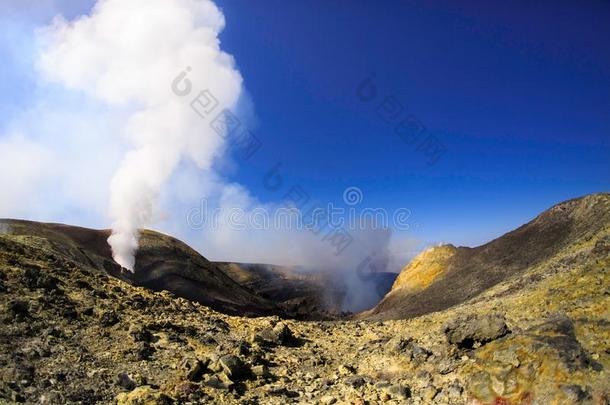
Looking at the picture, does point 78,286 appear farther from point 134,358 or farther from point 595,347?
point 595,347

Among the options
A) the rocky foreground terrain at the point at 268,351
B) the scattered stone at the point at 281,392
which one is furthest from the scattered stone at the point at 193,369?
the scattered stone at the point at 281,392

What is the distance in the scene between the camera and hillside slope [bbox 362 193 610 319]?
3319 cm

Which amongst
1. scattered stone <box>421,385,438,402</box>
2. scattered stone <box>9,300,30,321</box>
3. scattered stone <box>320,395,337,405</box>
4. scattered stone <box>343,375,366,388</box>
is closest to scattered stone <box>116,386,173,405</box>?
scattered stone <box>320,395,337,405</box>

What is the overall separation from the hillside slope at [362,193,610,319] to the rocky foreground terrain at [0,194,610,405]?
11793mm

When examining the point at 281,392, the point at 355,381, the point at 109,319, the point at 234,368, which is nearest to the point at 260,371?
the point at 234,368

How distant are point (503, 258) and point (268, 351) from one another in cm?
3120

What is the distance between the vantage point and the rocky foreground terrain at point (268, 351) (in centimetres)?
933

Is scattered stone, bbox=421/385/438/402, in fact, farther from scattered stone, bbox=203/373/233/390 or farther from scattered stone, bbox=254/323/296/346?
scattered stone, bbox=254/323/296/346

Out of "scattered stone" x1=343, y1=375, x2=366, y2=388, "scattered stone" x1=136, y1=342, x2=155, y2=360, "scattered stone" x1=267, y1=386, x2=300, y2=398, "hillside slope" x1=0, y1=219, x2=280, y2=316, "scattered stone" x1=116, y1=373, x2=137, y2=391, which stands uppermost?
"hillside slope" x1=0, y1=219, x2=280, y2=316

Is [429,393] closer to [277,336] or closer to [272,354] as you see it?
[272,354]

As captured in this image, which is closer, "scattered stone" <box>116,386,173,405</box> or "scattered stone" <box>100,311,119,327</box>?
"scattered stone" <box>116,386,173,405</box>

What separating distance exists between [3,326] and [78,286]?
5728mm

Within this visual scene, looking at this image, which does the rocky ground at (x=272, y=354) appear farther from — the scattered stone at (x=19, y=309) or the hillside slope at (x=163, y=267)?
the hillside slope at (x=163, y=267)

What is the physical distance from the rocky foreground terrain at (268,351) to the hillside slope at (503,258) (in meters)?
11.8
